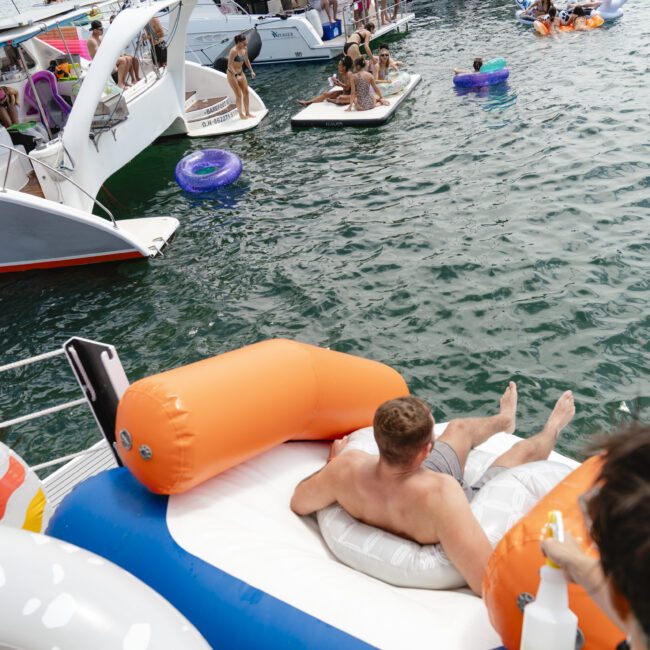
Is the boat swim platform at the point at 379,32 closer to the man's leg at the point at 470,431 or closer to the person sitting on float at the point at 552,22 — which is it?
the person sitting on float at the point at 552,22

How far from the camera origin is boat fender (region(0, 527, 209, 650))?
236 cm

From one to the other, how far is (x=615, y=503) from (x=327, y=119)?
1196 centimetres

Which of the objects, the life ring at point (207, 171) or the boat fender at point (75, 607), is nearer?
the boat fender at point (75, 607)

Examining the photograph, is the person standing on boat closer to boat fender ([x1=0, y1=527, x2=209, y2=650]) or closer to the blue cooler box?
the blue cooler box

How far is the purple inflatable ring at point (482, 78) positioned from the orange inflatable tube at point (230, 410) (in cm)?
1055

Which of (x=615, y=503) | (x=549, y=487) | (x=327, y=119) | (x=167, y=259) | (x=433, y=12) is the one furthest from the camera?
(x=433, y=12)

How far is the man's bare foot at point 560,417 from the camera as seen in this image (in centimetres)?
Answer: 396

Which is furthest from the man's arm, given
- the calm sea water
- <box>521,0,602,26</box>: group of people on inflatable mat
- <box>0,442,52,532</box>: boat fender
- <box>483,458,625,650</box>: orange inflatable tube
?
<box>521,0,602,26</box>: group of people on inflatable mat

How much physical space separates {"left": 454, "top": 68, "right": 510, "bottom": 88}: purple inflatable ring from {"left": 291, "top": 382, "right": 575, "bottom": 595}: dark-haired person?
11101 mm

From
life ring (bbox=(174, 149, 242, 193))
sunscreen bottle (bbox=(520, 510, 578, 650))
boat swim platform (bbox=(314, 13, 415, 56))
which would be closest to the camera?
sunscreen bottle (bbox=(520, 510, 578, 650))

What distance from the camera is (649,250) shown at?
7270mm

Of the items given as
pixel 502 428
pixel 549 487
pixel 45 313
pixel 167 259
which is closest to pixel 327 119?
pixel 167 259


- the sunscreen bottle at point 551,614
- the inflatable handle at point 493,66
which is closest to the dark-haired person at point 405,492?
the sunscreen bottle at point 551,614

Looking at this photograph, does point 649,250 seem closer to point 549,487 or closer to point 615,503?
point 549,487
